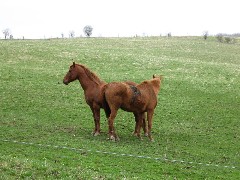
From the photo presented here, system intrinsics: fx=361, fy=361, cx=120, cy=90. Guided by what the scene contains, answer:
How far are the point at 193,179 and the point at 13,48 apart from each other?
114 ft

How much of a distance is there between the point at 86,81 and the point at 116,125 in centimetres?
401

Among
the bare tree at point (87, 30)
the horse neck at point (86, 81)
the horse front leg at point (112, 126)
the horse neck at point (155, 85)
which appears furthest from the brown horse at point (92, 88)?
the bare tree at point (87, 30)

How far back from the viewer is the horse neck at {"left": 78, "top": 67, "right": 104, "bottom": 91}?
667 inches

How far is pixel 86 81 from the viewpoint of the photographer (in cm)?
1711

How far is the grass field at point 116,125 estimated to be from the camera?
41.1 feet

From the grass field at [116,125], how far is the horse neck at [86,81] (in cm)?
235

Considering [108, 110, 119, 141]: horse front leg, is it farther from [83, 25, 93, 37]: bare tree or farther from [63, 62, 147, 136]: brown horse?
[83, 25, 93, 37]: bare tree

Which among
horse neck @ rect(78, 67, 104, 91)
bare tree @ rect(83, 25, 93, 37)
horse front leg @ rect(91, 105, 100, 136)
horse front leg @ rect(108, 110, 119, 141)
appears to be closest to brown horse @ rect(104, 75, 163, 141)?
horse front leg @ rect(108, 110, 119, 141)

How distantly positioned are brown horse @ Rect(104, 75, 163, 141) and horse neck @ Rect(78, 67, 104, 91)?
38.9 inches

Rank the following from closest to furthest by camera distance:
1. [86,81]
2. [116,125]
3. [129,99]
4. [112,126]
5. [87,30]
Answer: [129,99] → [112,126] → [86,81] → [116,125] → [87,30]

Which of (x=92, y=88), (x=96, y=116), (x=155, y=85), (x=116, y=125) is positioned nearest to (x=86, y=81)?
(x=92, y=88)

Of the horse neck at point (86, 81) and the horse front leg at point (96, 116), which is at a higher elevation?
the horse neck at point (86, 81)

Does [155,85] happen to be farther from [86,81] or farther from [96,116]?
[86,81]

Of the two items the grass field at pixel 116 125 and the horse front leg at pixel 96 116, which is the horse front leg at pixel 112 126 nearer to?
the grass field at pixel 116 125
